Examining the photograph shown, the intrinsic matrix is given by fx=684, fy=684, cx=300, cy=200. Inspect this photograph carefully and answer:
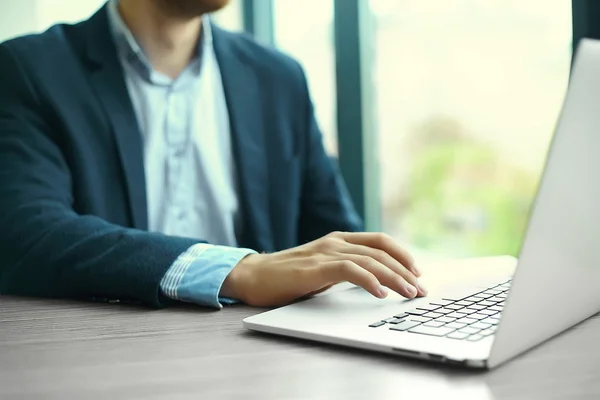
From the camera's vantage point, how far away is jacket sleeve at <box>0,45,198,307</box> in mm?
844

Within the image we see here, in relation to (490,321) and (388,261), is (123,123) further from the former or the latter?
(490,321)

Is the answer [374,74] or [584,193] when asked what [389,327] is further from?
[374,74]

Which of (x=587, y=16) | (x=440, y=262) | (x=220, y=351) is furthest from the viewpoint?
(x=587, y=16)

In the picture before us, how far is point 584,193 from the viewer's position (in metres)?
0.57

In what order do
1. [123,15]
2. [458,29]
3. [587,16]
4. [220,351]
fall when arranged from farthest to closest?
[458,29]
[123,15]
[587,16]
[220,351]

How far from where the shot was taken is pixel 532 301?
21.0 inches

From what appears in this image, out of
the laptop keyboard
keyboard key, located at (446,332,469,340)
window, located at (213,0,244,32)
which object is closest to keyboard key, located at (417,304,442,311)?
the laptop keyboard

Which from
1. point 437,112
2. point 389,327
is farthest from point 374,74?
point 389,327

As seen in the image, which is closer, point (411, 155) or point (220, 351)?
point (220, 351)

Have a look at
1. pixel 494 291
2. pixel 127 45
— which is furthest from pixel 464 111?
pixel 494 291

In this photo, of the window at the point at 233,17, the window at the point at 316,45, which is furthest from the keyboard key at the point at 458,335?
the window at the point at 233,17

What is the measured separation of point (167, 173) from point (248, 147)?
0.17m

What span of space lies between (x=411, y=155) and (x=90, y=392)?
4.32 feet

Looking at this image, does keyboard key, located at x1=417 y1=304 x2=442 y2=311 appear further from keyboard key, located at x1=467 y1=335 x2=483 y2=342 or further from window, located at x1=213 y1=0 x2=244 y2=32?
window, located at x1=213 y1=0 x2=244 y2=32
